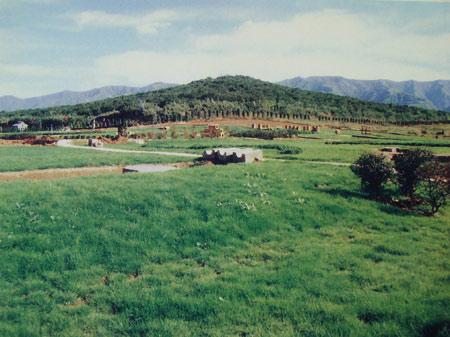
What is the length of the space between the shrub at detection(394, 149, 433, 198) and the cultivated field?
159 centimetres

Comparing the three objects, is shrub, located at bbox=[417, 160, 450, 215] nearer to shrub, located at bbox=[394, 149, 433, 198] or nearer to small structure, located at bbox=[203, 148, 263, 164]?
shrub, located at bbox=[394, 149, 433, 198]

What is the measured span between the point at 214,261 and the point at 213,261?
29 millimetres

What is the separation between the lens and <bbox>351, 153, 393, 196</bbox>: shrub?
52.2 ft

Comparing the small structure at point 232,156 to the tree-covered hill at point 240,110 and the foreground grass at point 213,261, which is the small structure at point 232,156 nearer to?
the foreground grass at point 213,261

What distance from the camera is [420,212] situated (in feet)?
47.4

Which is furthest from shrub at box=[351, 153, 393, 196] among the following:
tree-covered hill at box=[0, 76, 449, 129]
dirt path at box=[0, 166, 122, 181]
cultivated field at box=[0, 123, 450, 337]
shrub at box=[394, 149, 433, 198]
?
tree-covered hill at box=[0, 76, 449, 129]

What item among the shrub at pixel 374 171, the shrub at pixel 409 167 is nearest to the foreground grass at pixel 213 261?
the shrub at pixel 374 171

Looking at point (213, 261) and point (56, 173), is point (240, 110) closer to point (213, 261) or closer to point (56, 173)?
point (56, 173)

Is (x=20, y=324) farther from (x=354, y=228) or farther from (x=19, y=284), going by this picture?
(x=354, y=228)

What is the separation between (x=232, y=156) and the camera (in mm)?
23906

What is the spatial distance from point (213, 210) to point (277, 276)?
13.8 ft

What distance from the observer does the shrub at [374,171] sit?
627 inches

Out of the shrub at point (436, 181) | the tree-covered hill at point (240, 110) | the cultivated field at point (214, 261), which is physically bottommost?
the cultivated field at point (214, 261)

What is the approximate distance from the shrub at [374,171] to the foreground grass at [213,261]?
1298 mm
